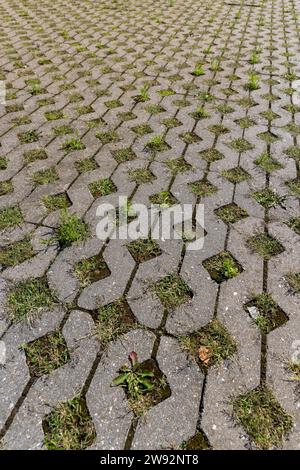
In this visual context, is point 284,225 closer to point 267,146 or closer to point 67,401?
point 267,146

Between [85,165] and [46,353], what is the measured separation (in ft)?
6.46

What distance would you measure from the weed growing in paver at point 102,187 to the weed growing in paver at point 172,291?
1.09 meters

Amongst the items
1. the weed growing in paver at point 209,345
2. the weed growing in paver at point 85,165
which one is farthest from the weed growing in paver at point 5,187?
the weed growing in paver at point 209,345

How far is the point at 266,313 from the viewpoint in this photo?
219 centimetres

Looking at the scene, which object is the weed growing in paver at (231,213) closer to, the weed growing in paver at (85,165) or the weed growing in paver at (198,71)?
A: the weed growing in paver at (85,165)

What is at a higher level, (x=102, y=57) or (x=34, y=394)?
(x=102, y=57)

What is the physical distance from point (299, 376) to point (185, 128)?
9.53ft

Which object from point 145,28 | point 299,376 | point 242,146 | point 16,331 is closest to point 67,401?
point 16,331

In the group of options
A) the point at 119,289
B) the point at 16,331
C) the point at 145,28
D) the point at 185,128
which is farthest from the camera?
the point at 145,28

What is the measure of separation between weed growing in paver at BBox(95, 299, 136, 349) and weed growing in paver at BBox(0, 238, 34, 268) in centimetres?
73

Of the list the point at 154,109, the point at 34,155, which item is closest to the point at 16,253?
the point at 34,155

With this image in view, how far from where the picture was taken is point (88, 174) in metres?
3.33

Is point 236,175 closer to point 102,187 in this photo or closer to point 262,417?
point 102,187

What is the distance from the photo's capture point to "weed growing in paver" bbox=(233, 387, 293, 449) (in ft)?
5.53
